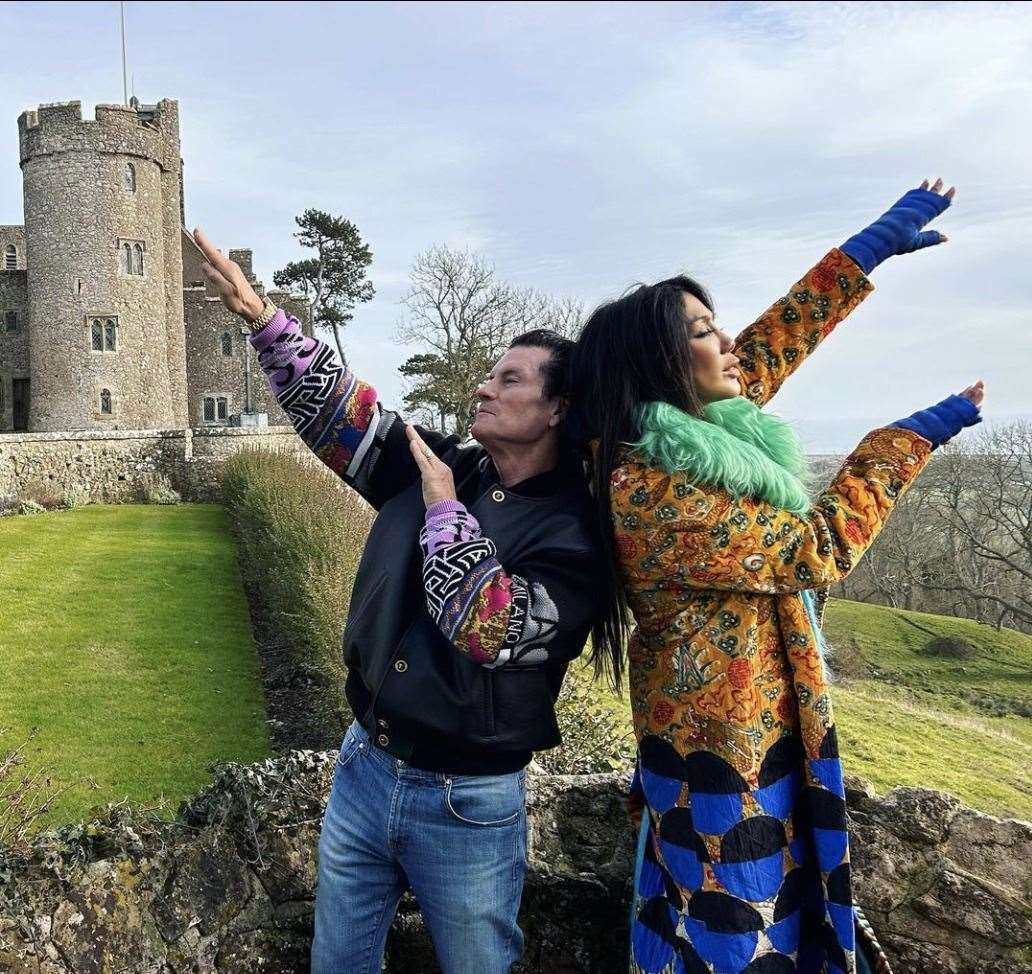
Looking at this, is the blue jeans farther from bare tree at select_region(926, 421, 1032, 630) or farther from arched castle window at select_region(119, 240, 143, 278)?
arched castle window at select_region(119, 240, 143, 278)

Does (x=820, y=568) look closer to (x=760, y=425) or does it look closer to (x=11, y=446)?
(x=760, y=425)

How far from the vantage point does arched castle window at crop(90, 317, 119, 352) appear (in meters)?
31.1

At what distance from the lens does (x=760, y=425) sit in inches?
75.3

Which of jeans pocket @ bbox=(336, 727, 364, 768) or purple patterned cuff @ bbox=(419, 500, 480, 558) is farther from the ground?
purple patterned cuff @ bbox=(419, 500, 480, 558)

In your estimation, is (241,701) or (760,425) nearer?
(760,425)

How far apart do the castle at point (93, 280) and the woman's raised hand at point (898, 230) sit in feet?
94.4

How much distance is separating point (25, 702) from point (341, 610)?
3.75 meters

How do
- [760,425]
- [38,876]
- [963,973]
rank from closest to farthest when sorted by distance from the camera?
[760,425] → [38,876] → [963,973]

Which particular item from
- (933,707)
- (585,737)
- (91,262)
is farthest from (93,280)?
(585,737)

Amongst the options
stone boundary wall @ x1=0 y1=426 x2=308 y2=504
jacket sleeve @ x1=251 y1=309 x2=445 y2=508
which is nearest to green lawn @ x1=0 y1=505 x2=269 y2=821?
jacket sleeve @ x1=251 y1=309 x2=445 y2=508

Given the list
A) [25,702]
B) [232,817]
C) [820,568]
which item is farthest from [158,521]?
[820,568]

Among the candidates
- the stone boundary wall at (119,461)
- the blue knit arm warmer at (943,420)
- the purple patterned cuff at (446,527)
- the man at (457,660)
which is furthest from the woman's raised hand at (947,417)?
the stone boundary wall at (119,461)

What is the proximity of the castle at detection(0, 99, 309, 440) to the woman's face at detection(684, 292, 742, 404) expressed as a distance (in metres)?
28.9

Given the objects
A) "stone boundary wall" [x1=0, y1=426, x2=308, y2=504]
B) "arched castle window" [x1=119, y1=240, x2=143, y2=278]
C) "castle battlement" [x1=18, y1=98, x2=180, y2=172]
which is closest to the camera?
"stone boundary wall" [x1=0, y1=426, x2=308, y2=504]
